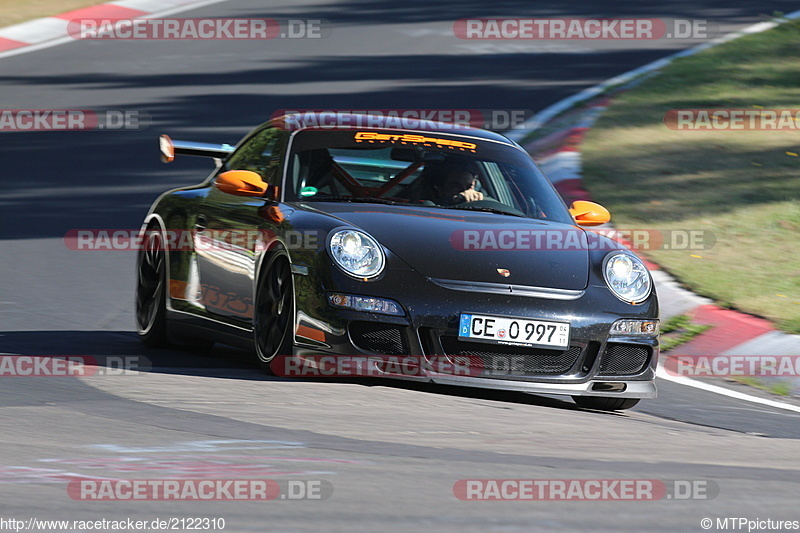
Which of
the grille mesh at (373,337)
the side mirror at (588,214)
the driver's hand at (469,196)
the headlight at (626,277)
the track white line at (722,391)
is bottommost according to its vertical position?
the track white line at (722,391)

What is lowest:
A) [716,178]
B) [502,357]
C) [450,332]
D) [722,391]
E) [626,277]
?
[722,391]

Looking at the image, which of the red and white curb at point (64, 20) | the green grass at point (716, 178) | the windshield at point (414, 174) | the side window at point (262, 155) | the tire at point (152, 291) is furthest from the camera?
the red and white curb at point (64, 20)

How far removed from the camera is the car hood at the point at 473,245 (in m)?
6.49

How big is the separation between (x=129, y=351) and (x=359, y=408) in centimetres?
227

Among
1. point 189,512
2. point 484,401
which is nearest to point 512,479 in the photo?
point 189,512

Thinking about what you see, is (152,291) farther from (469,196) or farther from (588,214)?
(588,214)

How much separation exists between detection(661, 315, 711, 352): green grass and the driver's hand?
1.83 meters

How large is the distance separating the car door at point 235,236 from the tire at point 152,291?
1.35 ft

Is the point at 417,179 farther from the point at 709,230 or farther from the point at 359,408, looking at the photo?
the point at 709,230

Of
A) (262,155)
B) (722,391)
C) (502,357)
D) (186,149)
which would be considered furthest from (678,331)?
(186,149)

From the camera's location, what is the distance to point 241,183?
7.20 metres

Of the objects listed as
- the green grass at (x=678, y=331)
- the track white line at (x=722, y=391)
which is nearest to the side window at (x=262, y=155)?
the track white line at (x=722, y=391)

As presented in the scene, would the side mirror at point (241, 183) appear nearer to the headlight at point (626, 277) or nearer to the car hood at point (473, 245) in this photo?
the car hood at point (473, 245)

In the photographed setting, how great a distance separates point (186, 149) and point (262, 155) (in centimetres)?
76
